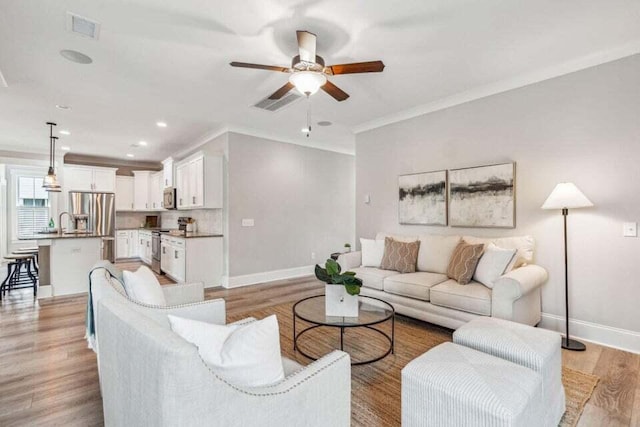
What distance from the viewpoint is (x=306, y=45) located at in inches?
90.5

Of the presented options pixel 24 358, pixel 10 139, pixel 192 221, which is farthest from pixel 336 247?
pixel 10 139

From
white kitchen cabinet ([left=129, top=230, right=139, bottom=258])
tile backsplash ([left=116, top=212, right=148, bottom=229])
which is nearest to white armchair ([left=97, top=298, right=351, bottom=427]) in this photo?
white kitchen cabinet ([left=129, top=230, right=139, bottom=258])

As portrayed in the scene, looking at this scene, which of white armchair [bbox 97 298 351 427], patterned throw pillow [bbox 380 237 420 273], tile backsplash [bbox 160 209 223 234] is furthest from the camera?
tile backsplash [bbox 160 209 223 234]

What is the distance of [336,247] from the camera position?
6.84m

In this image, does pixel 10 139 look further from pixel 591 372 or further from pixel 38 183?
pixel 591 372

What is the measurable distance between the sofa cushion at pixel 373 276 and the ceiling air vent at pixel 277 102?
2.39 metres

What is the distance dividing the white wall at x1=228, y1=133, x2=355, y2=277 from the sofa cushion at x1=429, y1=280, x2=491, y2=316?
129 inches

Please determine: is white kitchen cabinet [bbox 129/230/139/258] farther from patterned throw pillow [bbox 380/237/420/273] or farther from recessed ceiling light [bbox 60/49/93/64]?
patterned throw pillow [bbox 380/237/420/273]

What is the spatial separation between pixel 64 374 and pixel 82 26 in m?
2.76

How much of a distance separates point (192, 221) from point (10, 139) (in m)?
3.73

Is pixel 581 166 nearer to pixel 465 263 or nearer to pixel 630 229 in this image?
pixel 630 229

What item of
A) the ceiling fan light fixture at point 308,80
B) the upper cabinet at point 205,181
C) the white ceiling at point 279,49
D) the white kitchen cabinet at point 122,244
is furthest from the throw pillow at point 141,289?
the white kitchen cabinet at point 122,244

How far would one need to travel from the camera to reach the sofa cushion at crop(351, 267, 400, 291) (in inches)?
147

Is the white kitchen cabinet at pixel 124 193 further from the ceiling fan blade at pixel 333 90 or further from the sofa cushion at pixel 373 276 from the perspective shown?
the ceiling fan blade at pixel 333 90
